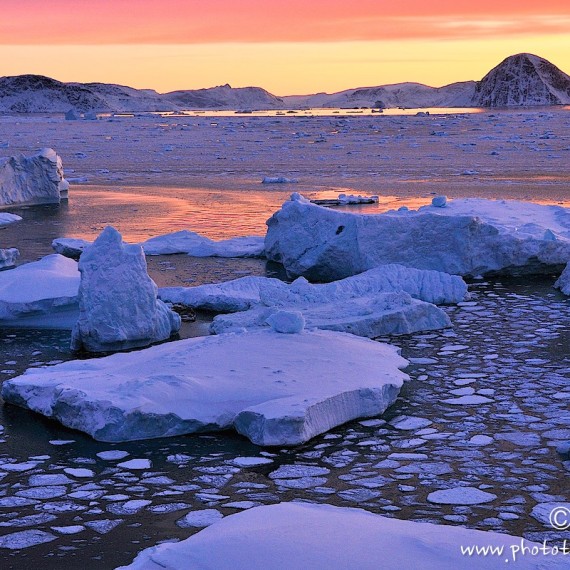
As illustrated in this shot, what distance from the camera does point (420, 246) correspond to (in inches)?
347

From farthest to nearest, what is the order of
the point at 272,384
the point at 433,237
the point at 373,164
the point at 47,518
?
the point at 373,164
the point at 433,237
the point at 272,384
the point at 47,518

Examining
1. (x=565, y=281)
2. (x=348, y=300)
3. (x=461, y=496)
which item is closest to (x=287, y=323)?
(x=348, y=300)

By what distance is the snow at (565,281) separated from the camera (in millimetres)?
7910

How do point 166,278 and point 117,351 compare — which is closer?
point 117,351

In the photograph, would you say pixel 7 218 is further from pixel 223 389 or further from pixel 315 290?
pixel 223 389

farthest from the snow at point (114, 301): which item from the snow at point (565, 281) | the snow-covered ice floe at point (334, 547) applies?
the snow at point (565, 281)

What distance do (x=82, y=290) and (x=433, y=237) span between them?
3.62 meters

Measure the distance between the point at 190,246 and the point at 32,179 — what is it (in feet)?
20.0

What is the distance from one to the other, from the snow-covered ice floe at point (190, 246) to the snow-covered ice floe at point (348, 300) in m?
2.07

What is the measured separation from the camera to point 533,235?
8953mm

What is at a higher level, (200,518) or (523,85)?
(523,85)

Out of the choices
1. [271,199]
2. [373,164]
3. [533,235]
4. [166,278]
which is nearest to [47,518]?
[166,278]

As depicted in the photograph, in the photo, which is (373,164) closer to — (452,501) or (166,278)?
(166,278)

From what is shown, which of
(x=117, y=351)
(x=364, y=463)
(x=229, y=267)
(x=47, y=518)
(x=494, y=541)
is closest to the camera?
(x=494, y=541)
